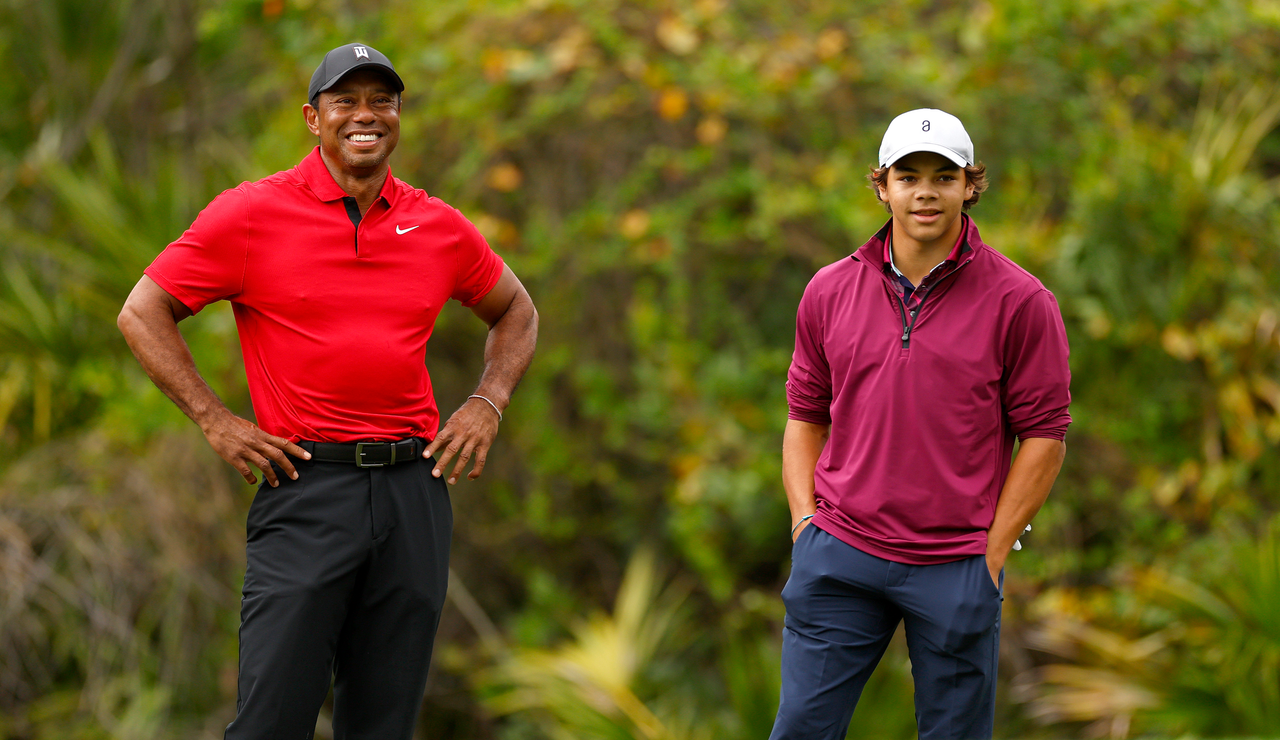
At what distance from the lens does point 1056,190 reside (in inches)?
299

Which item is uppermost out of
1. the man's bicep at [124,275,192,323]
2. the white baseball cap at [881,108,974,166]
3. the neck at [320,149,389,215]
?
the white baseball cap at [881,108,974,166]

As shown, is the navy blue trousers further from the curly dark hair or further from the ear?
the ear

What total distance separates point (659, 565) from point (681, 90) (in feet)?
9.51

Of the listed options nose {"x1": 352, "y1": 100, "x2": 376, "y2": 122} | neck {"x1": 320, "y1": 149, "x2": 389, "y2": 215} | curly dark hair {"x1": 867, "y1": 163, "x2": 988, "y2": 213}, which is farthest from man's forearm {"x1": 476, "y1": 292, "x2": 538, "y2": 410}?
curly dark hair {"x1": 867, "y1": 163, "x2": 988, "y2": 213}

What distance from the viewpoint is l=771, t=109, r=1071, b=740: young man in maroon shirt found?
10.6 feet

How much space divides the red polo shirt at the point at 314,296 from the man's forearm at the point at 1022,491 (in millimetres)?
1619

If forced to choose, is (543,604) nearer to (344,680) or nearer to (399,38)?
(399,38)

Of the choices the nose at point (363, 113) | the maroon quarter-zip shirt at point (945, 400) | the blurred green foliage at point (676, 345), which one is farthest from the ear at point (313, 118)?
the blurred green foliage at point (676, 345)

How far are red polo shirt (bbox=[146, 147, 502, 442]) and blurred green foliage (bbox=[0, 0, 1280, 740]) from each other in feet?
11.0

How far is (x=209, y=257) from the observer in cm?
323

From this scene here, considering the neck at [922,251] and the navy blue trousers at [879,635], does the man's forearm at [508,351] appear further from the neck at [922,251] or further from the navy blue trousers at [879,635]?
the neck at [922,251]

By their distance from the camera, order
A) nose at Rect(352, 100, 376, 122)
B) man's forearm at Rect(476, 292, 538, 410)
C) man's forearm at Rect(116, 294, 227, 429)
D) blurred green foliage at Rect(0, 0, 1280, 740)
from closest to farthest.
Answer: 1. man's forearm at Rect(116, 294, 227, 429)
2. nose at Rect(352, 100, 376, 122)
3. man's forearm at Rect(476, 292, 538, 410)
4. blurred green foliage at Rect(0, 0, 1280, 740)

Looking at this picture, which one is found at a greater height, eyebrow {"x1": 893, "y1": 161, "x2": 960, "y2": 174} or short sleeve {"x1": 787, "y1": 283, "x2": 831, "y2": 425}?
eyebrow {"x1": 893, "y1": 161, "x2": 960, "y2": 174}

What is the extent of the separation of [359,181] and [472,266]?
1.45 ft
